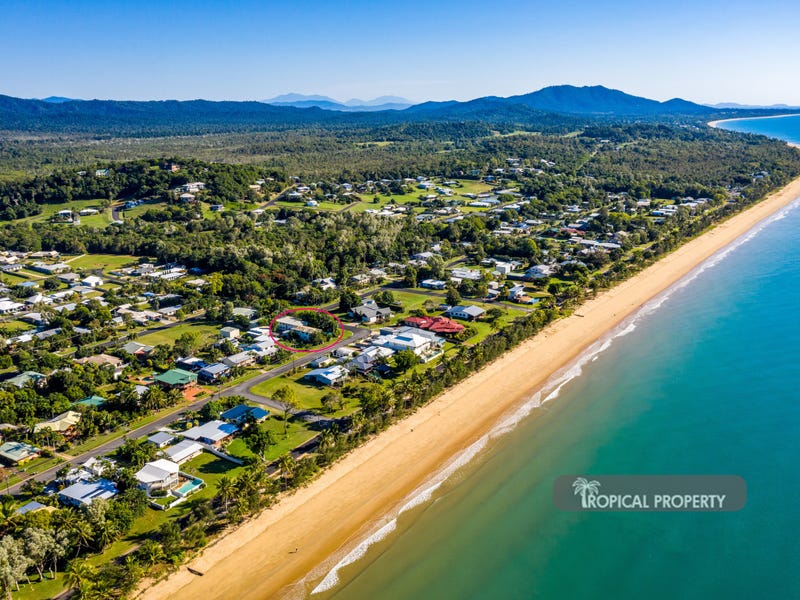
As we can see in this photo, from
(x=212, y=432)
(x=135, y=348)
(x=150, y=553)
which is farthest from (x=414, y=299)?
(x=150, y=553)

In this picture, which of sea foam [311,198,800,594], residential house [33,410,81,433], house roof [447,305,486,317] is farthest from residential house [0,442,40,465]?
house roof [447,305,486,317]

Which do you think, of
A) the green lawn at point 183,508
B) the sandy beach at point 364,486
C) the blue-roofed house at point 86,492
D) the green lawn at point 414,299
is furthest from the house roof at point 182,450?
the green lawn at point 414,299

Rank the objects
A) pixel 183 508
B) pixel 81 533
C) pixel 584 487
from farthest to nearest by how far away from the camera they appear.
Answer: pixel 584 487 → pixel 183 508 → pixel 81 533

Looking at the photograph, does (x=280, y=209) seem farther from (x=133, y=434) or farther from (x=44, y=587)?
(x=44, y=587)

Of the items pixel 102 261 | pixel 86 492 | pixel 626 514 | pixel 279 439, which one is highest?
pixel 102 261

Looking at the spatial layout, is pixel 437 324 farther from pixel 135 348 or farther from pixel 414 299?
pixel 135 348

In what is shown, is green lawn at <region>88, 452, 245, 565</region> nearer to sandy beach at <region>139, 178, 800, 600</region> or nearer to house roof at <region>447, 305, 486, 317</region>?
sandy beach at <region>139, 178, 800, 600</region>

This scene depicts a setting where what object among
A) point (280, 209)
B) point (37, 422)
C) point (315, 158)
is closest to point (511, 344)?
point (37, 422)
